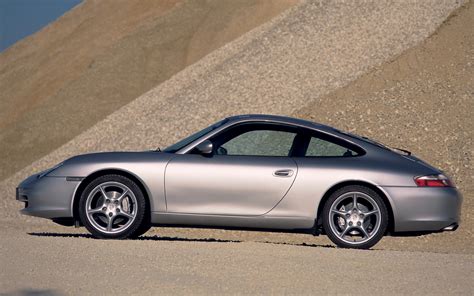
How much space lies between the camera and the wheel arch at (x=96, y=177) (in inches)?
368

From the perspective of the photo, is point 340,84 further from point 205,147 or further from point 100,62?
point 100,62

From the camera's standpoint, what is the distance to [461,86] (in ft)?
77.2

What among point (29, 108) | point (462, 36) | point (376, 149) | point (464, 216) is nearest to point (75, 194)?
point (376, 149)

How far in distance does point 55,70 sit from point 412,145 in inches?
1012

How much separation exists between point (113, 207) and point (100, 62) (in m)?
32.8

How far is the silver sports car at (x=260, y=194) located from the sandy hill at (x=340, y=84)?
930 centimetres

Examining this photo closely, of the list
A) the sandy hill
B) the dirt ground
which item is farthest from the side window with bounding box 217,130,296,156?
the dirt ground

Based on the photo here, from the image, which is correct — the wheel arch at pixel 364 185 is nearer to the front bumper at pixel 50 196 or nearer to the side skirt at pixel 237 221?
the side skirt at pixel 237 221

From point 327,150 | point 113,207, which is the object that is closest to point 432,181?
point 327,150

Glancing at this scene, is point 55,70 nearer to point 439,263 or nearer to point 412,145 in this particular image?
point 412,145

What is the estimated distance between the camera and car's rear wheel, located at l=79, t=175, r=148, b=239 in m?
9.28

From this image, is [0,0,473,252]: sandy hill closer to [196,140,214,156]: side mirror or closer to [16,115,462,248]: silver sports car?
[16,115,462,248]: silver sports car

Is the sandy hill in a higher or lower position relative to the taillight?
higher

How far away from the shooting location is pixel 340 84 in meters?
26.3
